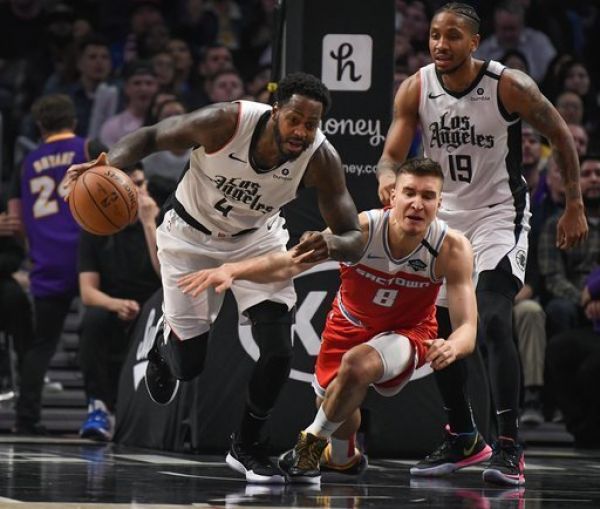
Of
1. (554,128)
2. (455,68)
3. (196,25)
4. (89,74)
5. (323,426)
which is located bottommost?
(323,426)

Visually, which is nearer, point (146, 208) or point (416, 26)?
point (146, 208)

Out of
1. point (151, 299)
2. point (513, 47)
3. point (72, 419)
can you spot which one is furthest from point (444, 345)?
Result: point (513, 47)

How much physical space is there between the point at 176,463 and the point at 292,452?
110 centimetres

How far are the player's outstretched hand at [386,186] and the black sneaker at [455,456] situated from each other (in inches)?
46.9

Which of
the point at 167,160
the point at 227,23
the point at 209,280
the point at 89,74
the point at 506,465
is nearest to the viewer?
the point at 209,280

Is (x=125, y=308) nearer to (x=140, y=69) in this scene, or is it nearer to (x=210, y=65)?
(x=140, y=69)

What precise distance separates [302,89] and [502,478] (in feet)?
6.51

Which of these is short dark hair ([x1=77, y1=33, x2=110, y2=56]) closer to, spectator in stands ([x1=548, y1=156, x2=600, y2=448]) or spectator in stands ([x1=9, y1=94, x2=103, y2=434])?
spectator in stands ([x1=9, y1=94, x2=103, y2=434])

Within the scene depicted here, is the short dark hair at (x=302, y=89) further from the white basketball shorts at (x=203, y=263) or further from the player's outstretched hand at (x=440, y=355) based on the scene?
the player's outstretched hand at (x=440, y=355)

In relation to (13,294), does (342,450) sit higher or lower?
lower

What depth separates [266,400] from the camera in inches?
271

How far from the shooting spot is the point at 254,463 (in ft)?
22.5

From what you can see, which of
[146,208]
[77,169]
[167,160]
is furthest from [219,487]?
[167,160]

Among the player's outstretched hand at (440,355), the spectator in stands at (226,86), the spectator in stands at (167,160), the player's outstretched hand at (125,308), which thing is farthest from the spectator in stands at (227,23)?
the player's outstretched hand at (440,355)
